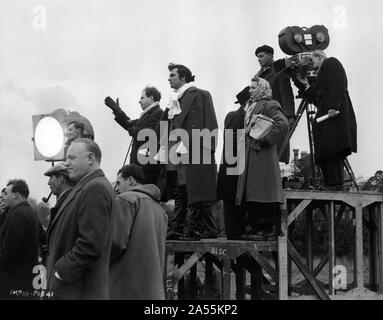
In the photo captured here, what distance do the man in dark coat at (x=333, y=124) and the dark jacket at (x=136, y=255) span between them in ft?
9.67

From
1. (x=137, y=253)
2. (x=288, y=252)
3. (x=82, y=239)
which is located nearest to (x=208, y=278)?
(x=288, y=252)

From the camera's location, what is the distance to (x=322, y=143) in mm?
7312

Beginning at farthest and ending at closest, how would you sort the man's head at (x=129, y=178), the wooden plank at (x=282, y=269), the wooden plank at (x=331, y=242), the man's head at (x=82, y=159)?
1. the wooden plank at (x=331, y=242)
2. the wooden plank at (x=282, y=269)
3. the man's head at (x=129, y=178)
4. the man's head at (x=82, y=159)

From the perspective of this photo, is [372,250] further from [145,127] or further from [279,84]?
[145,127]

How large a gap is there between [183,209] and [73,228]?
110 inches

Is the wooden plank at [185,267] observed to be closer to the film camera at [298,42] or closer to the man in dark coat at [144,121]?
the man in dark coat at [144,121]

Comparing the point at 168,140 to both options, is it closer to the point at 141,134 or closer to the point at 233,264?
the point at 141,134

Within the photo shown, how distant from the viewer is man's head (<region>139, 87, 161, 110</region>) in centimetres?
732

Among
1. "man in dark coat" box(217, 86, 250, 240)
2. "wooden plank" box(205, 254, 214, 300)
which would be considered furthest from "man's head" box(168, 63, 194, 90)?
"wooden plank" box(205, 254, 214, 300)

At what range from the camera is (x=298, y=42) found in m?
8.05

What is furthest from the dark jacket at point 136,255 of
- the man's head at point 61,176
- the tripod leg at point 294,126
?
the tripod leg at point 294,126

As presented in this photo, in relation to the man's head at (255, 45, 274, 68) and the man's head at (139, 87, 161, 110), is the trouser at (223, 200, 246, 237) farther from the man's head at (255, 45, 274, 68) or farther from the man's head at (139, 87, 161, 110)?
the man's head at (255, 45, 274, 68)

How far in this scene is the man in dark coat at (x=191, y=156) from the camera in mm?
6766
